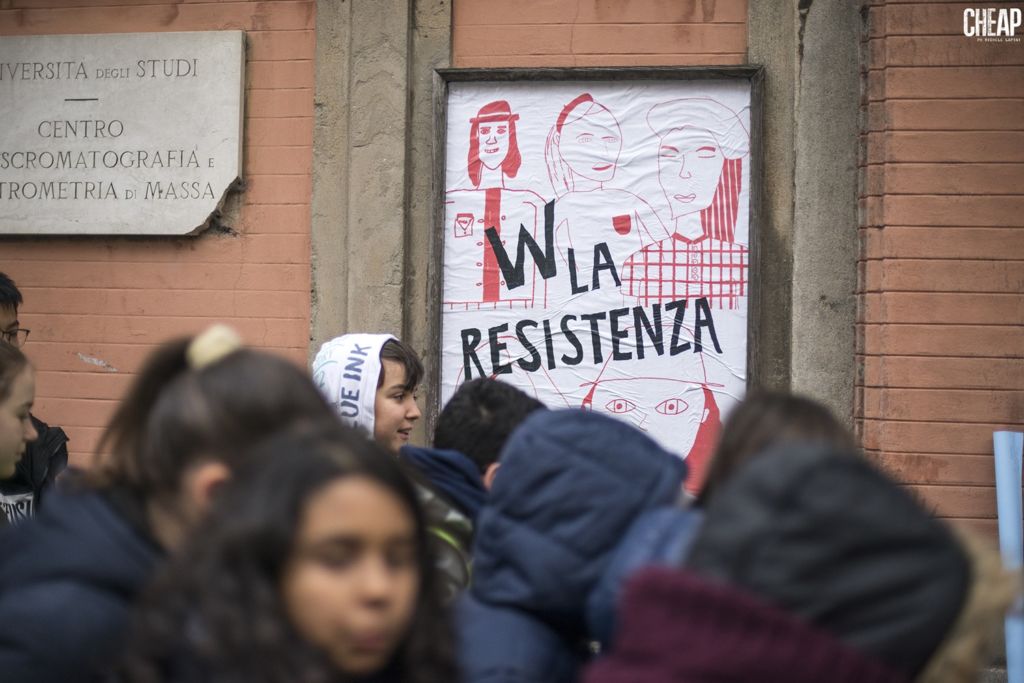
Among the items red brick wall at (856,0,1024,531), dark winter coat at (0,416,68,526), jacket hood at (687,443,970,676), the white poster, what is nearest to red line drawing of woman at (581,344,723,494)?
the white poster

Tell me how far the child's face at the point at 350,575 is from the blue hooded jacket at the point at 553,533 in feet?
1.60

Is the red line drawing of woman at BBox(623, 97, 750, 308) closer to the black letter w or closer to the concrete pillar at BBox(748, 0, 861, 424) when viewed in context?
the concrete pillar at BBox(748, 0, 861, 424)

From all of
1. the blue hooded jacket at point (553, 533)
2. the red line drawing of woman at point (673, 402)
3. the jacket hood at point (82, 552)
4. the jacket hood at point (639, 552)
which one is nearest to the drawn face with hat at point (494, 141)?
the red line drawing of woman at point (673, 402)

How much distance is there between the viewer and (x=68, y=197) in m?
5.98

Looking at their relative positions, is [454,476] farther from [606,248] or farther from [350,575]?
[606,248]

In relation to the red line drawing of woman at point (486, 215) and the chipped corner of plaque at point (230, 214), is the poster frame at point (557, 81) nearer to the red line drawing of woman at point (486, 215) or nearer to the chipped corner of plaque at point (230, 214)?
the red line drawing of woman at point (486, 215)

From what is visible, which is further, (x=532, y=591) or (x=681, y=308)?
(x=681, y=308)

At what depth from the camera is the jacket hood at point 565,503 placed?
2.00 meters

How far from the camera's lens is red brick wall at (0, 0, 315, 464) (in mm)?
5840

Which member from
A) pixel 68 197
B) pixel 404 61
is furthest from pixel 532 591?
pixel 68 197

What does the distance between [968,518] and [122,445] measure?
4.32 m

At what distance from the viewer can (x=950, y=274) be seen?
5195 mm

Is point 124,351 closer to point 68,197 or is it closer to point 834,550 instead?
point 68,197

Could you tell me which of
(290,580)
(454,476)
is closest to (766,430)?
(290,580)
